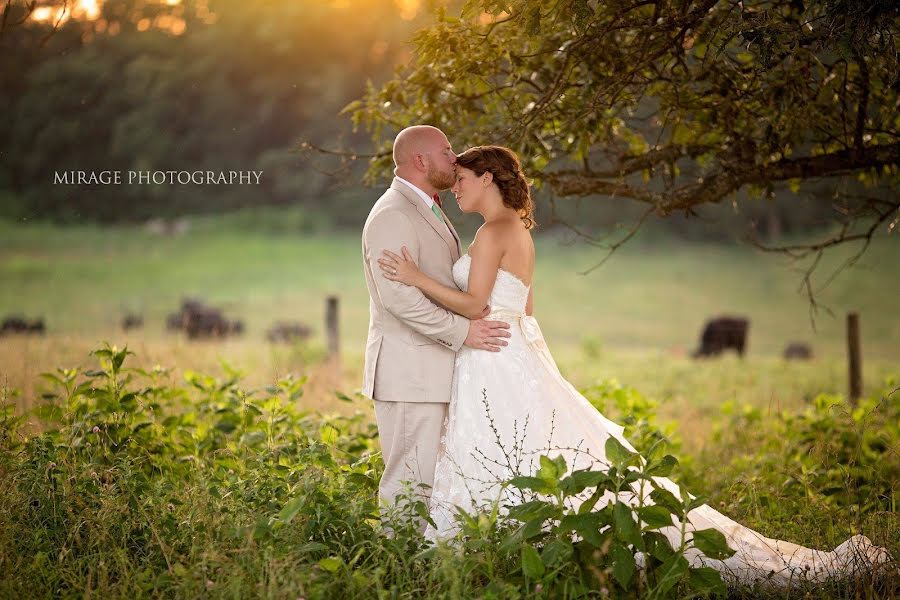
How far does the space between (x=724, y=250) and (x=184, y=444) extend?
45301mm

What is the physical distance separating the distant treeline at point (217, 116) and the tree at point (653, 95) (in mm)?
32231

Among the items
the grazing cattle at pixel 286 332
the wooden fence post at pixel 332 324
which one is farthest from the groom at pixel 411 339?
the grazing cattle at pixel 286 332

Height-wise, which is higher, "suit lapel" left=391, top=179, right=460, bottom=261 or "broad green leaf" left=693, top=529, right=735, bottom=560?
"suit lapel" left=391, top=179, right=460, bottom=261

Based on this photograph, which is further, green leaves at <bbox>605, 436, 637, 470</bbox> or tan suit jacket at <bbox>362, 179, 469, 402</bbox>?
tan suit jacket at <bbox>362, 179, 469, 402</bbox>

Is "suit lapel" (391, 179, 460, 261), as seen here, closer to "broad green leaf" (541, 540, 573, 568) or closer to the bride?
the bride

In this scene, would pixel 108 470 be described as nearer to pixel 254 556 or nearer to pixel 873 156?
pixel 254 556

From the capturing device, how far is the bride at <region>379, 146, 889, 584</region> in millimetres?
4789

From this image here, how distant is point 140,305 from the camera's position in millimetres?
33938

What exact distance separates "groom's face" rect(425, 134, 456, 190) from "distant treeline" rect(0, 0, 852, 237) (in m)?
33.6

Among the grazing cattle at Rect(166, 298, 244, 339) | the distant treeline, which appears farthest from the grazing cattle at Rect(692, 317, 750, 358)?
the distant treeline

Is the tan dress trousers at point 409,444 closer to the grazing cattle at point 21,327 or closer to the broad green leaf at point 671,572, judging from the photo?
the broad green leaf at point 671,572

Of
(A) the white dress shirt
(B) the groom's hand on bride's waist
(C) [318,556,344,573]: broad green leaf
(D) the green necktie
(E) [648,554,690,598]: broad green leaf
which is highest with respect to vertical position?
(A) the white dress shirt

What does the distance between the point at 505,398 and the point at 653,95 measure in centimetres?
248

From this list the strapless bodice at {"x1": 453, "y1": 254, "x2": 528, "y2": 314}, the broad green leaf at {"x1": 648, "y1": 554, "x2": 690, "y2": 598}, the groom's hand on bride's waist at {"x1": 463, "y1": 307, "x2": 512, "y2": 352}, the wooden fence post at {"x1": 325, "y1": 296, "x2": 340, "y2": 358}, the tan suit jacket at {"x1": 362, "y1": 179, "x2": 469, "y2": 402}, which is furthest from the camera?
the wooden fence post at {"x1": 325, "y1": 296, "x2": 340, "y2": 358}
